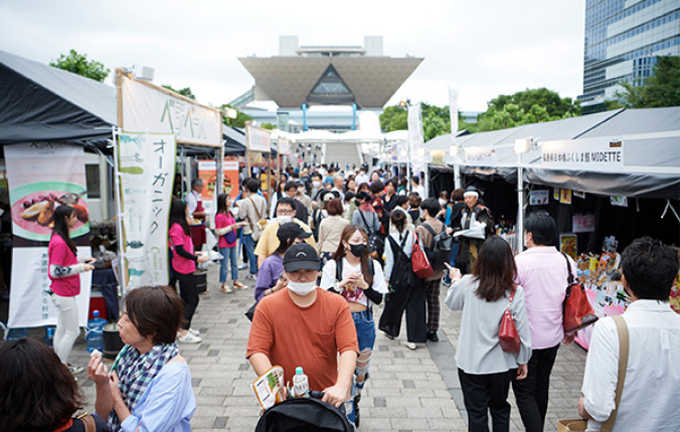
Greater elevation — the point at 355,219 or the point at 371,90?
the point at 371,90

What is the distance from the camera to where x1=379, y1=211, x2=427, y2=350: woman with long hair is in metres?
4.83

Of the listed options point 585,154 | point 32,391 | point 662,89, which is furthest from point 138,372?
point 662,89

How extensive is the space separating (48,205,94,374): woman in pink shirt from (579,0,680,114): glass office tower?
52.7 m

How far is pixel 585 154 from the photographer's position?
456 centimetres

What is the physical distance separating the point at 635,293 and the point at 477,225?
4209 millimetres

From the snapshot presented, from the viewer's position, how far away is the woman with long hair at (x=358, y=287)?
3.42 metres

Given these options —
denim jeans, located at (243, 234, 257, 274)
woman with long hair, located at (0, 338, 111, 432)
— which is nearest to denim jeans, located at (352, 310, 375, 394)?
woman with long hair, located at (0, 338, 111, 432)

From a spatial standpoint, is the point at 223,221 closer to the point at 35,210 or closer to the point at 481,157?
the point at 35,210

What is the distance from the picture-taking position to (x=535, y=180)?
223 inches

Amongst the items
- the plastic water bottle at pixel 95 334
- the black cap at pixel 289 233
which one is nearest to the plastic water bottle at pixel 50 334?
the plastic water bottle at pixel 95 334

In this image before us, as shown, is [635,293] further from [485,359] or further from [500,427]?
[500,427]

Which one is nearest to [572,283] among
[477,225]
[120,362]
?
[120,362]

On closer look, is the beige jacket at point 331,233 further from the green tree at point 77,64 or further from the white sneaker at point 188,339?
the green tree at point 77,64

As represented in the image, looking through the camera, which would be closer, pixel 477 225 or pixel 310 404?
pixel 310 404
